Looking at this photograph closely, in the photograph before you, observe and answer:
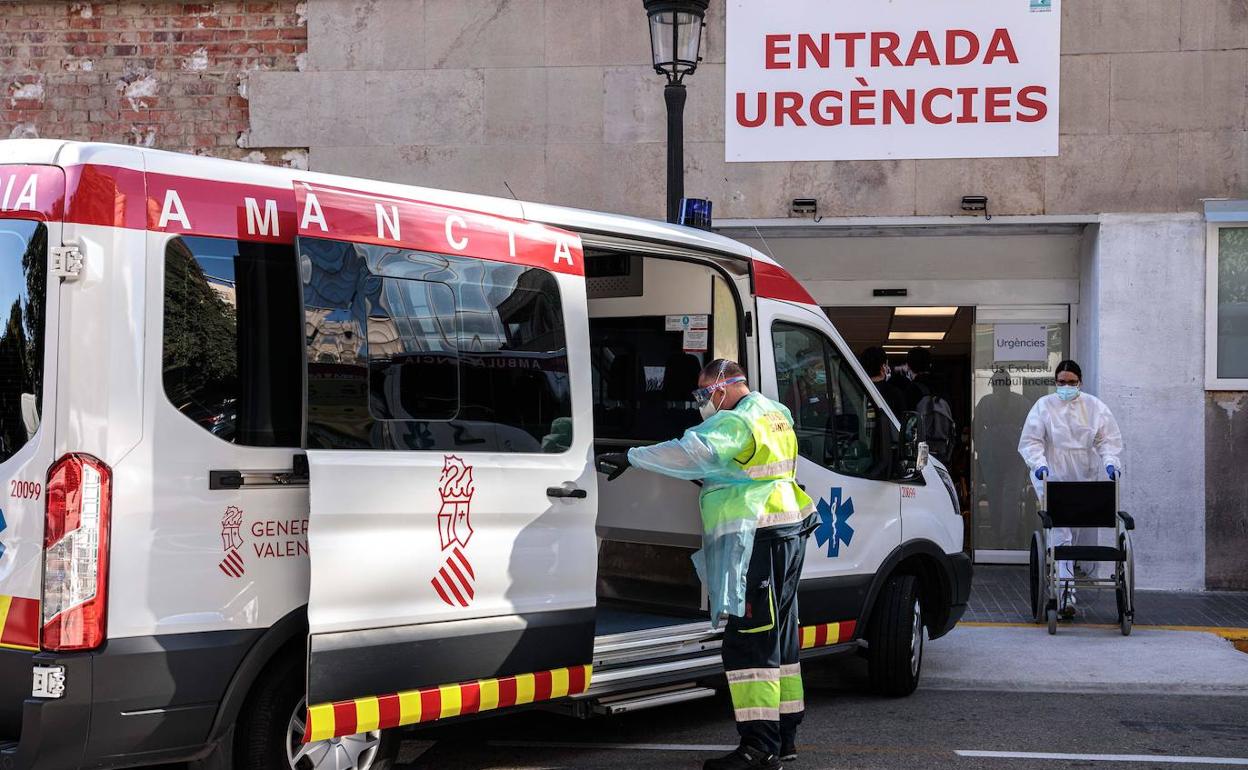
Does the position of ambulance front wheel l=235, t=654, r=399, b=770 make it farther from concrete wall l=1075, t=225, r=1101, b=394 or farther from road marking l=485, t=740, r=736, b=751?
concrete wall l=1075, t=225, r=1101, b=394

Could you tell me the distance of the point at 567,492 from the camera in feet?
17.5

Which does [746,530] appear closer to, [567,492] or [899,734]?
[567,492]

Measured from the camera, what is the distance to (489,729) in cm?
650

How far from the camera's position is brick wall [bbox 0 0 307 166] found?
38.3 feet

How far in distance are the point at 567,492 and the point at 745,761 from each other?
1.38 meters

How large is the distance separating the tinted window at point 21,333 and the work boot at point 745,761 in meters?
3.01

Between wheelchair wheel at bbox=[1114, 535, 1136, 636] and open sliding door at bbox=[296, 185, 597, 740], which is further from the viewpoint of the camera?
wheelchair wheel at bbox=[1114, 535, 1136, 636]

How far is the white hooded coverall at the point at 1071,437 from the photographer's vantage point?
9836 mm

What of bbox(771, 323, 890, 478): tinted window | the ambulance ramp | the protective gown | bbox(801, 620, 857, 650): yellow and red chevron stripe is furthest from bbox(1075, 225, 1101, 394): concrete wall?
the protective gown

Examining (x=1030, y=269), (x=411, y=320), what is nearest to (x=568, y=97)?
(x=1030, y=269)

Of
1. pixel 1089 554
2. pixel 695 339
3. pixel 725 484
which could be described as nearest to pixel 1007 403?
pixel 1089 554

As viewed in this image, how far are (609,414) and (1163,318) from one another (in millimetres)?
6228

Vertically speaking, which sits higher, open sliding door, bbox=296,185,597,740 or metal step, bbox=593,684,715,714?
open sliding door, bbox=296,185,597,740

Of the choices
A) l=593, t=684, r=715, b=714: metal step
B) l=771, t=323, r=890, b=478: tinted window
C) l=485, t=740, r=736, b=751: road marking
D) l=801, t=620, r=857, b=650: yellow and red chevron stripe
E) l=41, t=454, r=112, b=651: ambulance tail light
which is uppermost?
l=771, t=323, r=890, b=478: tinted window
